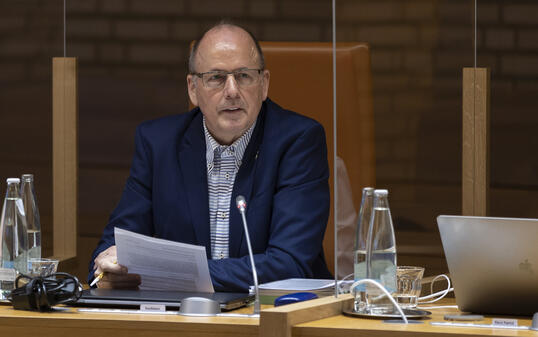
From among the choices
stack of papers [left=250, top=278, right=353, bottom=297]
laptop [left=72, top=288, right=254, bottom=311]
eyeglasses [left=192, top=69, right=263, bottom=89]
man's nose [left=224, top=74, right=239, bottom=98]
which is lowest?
laptop [left=72, top=288, right=254, bottom=311]

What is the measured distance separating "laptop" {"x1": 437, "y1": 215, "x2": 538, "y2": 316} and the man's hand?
711 millimetres

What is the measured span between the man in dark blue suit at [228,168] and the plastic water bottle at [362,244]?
486mm

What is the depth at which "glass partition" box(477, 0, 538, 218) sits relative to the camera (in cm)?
201

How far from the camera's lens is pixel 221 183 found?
2416mm

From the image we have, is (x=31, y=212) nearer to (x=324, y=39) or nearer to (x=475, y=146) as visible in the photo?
(x=475, y=146)

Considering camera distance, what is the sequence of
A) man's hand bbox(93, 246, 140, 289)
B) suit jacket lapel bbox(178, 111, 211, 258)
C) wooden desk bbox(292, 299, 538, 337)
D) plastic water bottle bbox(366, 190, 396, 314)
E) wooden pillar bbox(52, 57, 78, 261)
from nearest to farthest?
wooden desk bbox(292, 299, 538, 337) → plastic water bottle bbox(366, 190, 396, 314) → man's hand bbox(93, 246, 140, 289) → suit jacket lapel bbox(178, 111, 211, 258) → wooden pillar bbox(52, 57, 78, 261)

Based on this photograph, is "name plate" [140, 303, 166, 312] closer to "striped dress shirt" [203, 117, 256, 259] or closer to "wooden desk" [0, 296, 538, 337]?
"wooden desk" [0, 296, 538, 337]

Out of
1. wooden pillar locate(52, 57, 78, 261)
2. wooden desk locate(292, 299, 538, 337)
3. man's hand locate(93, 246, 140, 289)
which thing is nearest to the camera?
wooden desk locate(292, 299, 538, 337)

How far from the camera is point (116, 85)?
16.2ft

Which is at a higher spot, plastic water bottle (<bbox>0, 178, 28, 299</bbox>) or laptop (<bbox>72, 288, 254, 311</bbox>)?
plastic water bottle (<bbox>0, 178, 28, 299</bbox>)

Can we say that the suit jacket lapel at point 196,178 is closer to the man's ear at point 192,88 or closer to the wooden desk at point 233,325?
the man's ear at point 192,88

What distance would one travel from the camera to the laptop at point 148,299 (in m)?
1.78

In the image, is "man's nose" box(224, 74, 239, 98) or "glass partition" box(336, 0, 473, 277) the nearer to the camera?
"glass partition" box(336, 0, 473, 277)

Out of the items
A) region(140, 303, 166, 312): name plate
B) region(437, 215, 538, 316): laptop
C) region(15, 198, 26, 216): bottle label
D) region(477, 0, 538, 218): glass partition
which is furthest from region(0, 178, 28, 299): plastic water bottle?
region(477, 0, 538, 218): glass partition
